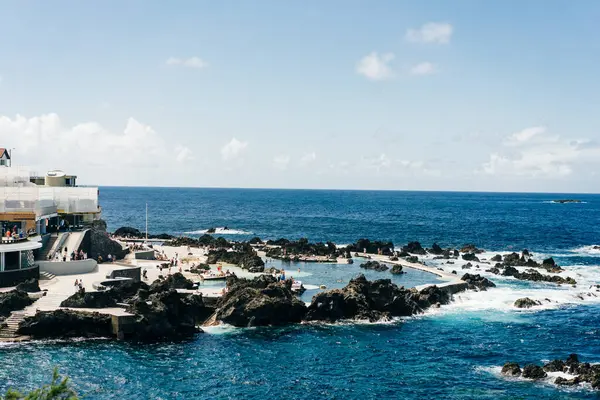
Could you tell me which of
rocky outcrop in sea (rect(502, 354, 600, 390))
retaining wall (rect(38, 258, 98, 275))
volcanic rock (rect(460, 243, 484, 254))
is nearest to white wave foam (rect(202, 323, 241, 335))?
retaining wall (rect(38, 258, 98, 275))

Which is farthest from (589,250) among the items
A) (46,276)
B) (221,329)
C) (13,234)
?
(13,234)

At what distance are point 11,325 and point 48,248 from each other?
20248 mm

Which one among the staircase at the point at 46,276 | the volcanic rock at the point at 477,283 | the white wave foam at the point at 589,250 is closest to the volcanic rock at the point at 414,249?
the volcanic rock at the point at 477,283

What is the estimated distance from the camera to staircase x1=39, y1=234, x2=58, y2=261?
2608 inches

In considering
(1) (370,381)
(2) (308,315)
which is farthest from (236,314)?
(1) (370,381)

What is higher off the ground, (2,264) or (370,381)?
(2,264)

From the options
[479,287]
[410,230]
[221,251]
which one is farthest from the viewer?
[410,230]

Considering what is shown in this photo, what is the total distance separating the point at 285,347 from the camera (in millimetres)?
49469

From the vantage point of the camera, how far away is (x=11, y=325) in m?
49.2

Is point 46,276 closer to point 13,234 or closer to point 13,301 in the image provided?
point 13,234

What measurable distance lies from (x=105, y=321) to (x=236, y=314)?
12.1 metres

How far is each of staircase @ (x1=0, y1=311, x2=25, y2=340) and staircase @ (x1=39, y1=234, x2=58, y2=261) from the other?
16.6 metres

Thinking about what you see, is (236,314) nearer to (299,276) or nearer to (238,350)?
(238,350)

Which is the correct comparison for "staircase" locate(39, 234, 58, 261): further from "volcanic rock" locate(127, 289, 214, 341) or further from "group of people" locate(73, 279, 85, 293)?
"volcanic rock" locate(127, 289, 214, 341)
